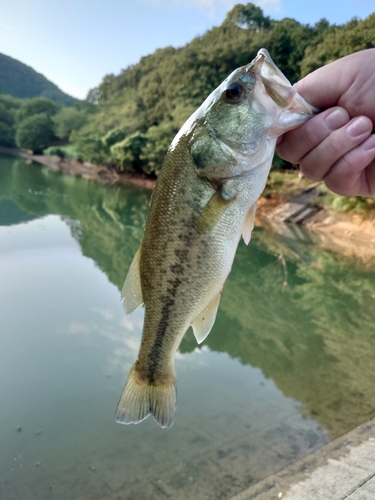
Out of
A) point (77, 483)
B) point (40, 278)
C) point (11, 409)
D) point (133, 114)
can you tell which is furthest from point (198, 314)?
point (133, 114)

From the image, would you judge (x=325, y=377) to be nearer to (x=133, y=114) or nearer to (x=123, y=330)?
(x=123, y=330)

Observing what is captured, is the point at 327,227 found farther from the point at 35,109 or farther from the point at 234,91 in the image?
the point at 35,109

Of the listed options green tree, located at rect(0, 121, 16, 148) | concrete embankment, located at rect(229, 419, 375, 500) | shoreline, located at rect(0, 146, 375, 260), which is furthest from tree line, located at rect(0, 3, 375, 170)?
concrete embankment, located at rect(229, 419, 375, 500)

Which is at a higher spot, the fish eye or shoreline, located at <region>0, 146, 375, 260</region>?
the fish eye

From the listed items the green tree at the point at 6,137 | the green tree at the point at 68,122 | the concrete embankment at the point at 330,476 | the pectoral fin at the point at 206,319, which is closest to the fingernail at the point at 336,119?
the pectoral fin at the point at 206,319

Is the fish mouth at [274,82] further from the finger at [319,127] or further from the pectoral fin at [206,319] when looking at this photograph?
the pectoral fin at [206,319]

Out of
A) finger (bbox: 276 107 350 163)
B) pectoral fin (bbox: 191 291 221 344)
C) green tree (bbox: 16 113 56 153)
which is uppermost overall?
finger (bbox: 276 107 350 163)

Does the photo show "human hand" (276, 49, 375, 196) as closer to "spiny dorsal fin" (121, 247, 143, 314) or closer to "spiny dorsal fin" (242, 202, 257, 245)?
"spiny dorsal fin" (242, 202, 257, 245)
